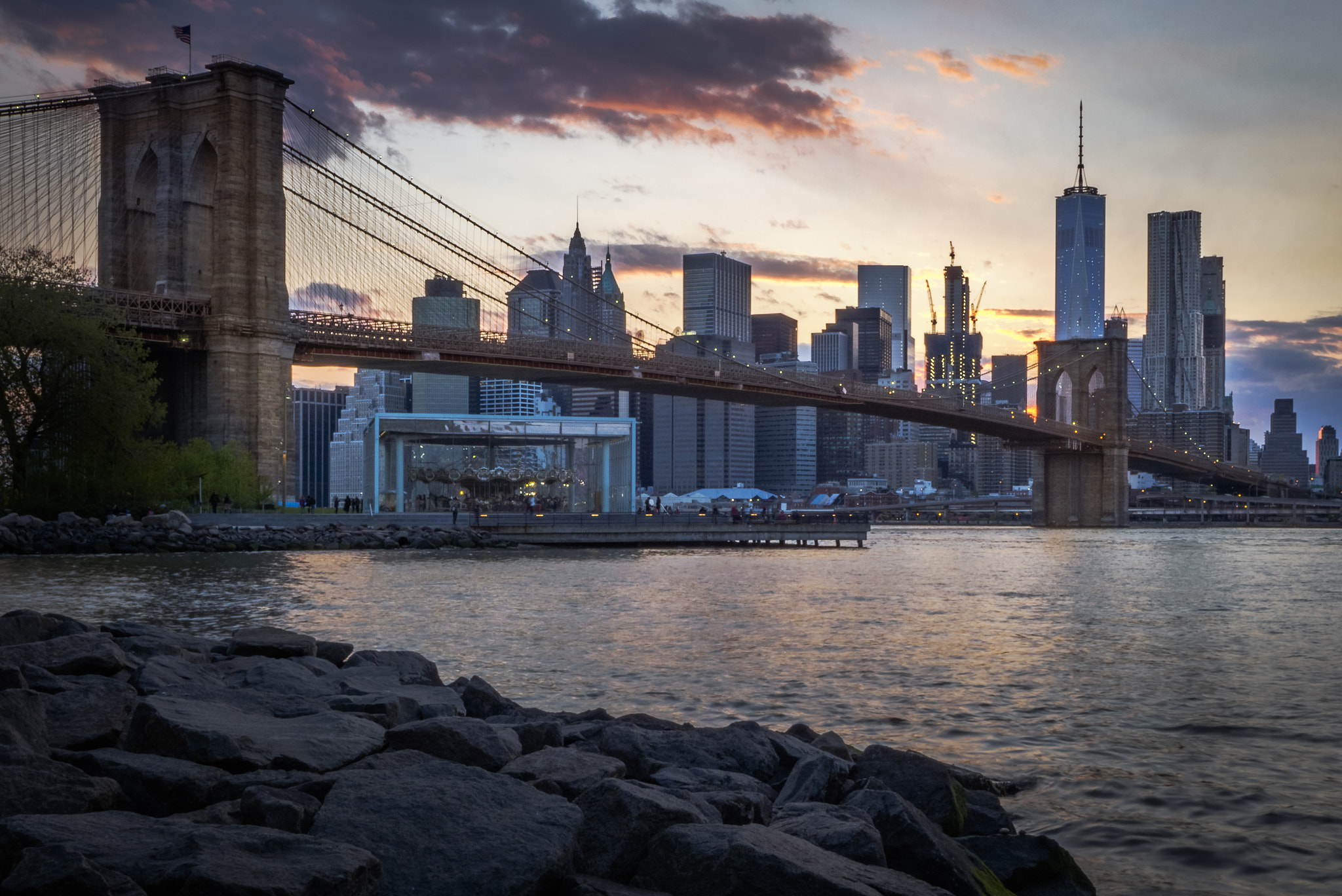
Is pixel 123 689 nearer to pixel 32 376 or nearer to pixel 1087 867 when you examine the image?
pixel 1087 867

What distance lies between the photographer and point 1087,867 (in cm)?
667

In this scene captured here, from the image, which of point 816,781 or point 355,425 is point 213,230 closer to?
point 816,781

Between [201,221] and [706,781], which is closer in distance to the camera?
[706,781]

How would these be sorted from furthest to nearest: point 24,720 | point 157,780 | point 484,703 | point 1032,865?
point 484,703, point 1032,865, point 24,720, point 157,780

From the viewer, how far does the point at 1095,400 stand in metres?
110

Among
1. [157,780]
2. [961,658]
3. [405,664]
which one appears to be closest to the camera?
[157,780]

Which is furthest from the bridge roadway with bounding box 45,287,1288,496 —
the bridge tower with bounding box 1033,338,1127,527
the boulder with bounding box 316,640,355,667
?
the boulder with bounding box 316,640,355,667

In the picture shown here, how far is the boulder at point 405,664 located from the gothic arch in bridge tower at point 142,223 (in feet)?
141

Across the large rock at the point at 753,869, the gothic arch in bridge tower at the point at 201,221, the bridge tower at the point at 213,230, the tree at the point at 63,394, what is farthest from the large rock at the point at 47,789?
the gothic arch in bridge tower at the point at 201,221

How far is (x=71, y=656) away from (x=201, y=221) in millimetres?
45226

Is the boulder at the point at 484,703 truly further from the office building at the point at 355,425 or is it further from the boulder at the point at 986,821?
the office building at the point at 355,425

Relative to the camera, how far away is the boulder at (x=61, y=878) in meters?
3.72

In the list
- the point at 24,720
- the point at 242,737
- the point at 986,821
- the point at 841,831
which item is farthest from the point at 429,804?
the point at 986,821

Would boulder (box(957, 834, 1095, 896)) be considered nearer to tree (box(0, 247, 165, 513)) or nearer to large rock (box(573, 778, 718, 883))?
large rock (box(573, 778, 718, 883))
